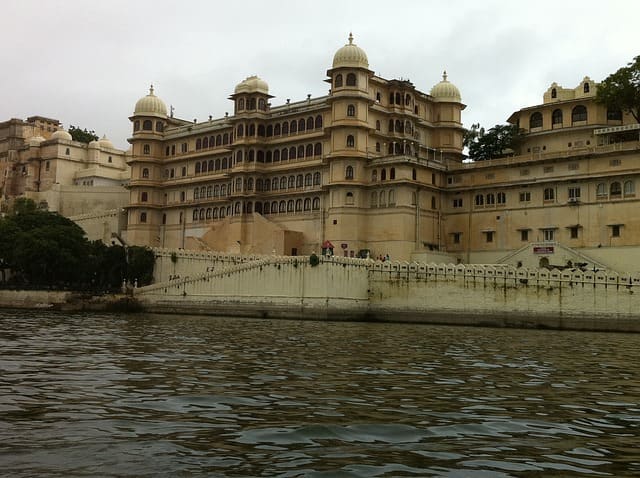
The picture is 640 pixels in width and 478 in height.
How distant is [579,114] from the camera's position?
63.1 metres

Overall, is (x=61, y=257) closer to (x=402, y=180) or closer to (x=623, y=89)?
(x=402, y=180)

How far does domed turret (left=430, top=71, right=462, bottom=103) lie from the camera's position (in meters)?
69.2

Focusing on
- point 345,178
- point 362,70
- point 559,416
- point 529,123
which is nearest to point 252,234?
point 345,178

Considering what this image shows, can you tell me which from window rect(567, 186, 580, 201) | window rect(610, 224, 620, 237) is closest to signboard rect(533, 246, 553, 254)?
window rect(610, 224, 620, 237)

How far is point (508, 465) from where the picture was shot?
9.34 metres

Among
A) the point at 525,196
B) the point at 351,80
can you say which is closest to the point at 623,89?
the point at 525,196

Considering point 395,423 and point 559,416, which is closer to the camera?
point 395,423

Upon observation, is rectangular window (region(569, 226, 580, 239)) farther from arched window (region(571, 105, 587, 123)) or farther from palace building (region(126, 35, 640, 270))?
arched window (region(571, 105, 587, 123))

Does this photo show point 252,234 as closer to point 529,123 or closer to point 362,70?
point 362,70

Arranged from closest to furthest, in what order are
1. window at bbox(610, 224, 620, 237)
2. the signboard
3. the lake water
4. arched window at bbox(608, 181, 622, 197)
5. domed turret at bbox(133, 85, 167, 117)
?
the lake water
the signboard
window at bbox(610, 224, 620, 237)
arched window at bbox(608, 181, 622, 197)
domed turret at bbox(133, 85, 167, 117)

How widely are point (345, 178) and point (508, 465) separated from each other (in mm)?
51730

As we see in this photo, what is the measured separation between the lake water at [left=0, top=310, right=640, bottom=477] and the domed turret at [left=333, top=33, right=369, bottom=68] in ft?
133

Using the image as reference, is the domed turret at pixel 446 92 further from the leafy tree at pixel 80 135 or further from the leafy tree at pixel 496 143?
the leafy tree at pixel 80 135

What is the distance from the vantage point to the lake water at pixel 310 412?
9234mm
